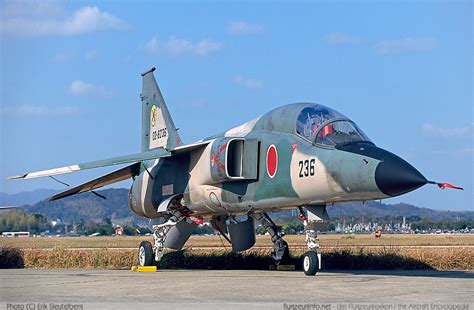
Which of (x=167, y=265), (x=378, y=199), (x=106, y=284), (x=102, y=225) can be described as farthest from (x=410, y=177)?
(x=102, y=225)

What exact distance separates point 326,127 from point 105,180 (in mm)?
7905

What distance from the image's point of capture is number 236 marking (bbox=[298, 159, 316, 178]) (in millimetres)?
14969

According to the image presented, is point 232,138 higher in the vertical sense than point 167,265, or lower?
higher

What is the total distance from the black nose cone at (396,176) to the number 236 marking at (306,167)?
5.18 feet

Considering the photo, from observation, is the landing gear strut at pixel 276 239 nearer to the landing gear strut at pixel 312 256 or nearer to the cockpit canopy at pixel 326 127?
the landing gear strut at pixel 312 256

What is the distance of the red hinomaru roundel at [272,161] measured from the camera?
16125 mm

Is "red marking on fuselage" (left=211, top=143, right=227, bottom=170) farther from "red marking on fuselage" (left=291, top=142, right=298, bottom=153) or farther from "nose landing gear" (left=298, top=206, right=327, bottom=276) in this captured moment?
"nose landing gear" (left=298, top=206, right=327, bottom=276)

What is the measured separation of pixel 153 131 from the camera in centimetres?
2212

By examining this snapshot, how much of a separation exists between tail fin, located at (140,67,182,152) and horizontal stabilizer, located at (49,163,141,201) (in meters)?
0.88

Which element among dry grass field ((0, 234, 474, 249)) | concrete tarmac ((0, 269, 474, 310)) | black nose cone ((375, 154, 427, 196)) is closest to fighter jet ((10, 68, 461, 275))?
black nose cone ((375, 154, 427, 196))

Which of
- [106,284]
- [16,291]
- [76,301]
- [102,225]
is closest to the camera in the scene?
[76,301]

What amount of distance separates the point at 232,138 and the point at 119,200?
15823cm

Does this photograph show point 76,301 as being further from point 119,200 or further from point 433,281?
point 119,200

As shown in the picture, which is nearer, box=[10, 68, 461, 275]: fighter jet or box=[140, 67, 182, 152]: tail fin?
box=[10, 68, 461, 275]: fighter jet
